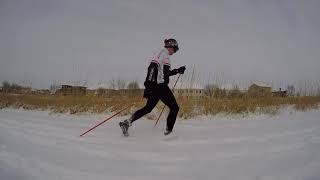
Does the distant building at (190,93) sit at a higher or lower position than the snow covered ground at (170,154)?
higher

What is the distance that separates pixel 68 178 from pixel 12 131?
11.8ft

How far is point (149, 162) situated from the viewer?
3443 mm

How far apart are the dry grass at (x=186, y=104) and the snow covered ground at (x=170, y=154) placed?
2.25 meters

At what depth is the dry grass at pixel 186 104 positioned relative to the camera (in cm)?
783

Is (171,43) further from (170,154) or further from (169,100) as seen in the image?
(170,154)

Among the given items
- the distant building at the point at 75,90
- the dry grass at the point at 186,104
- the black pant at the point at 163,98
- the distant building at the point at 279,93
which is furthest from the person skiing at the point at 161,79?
the distant building at the point at 75,90

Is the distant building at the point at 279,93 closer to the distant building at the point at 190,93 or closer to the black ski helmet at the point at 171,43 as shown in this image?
the distant building at the point at 190,93

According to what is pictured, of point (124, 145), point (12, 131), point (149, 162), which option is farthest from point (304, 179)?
point (12, 131)

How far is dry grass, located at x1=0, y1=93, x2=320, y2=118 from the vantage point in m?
7.83

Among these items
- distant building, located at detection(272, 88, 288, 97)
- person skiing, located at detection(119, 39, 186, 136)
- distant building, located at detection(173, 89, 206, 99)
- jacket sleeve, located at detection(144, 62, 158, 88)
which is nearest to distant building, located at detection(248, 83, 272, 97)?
distant building, located at detection(272, 88, 288, 97)

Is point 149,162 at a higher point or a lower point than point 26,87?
lower

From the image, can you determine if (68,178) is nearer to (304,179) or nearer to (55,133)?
(304,179)

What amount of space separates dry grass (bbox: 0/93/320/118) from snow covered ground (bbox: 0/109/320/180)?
2254 millimetres

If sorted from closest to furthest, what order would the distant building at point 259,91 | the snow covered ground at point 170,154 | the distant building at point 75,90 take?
Answer: the snow covered ground at point 170,154, the distant building at point 259,91, the distant building at point 75,90
